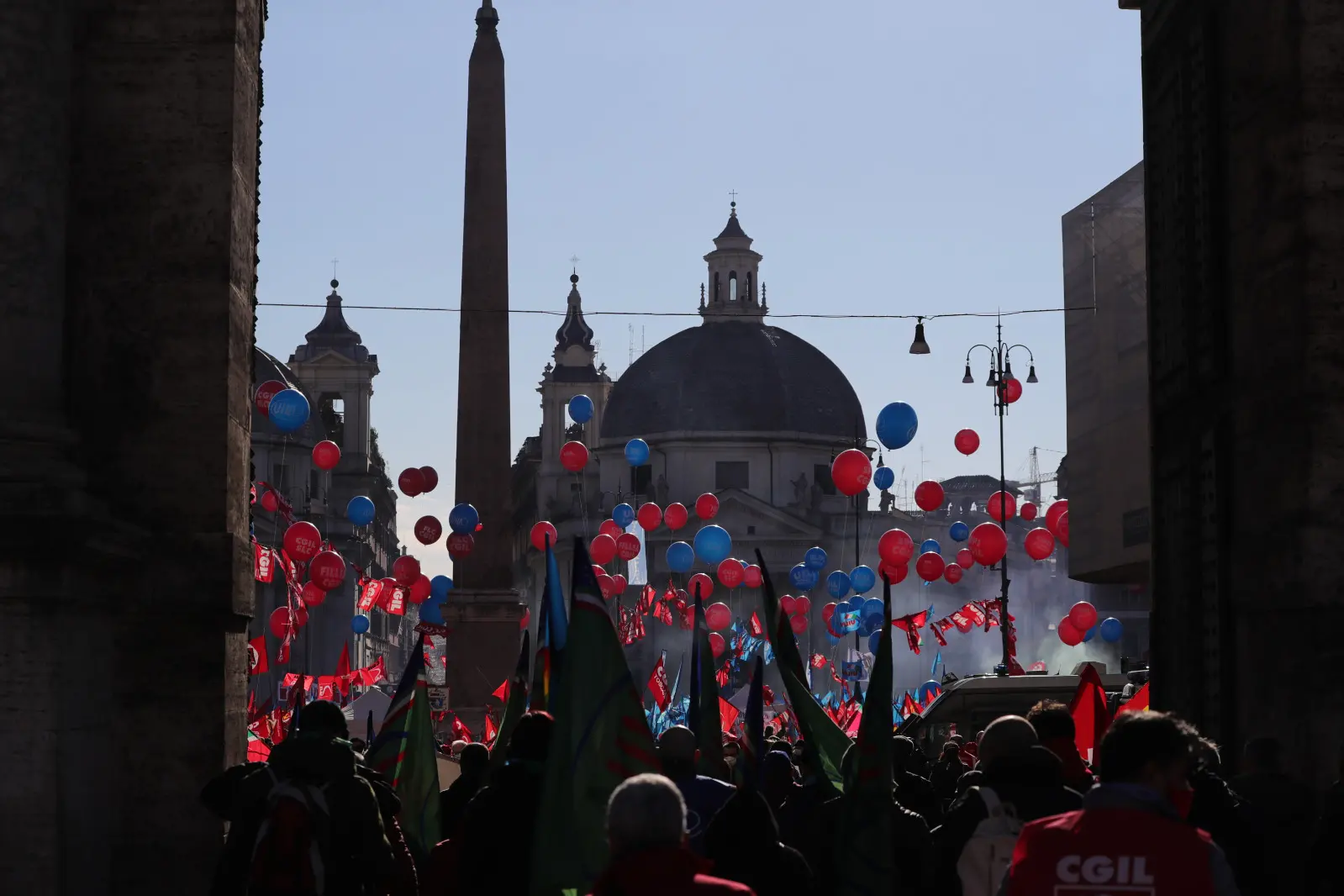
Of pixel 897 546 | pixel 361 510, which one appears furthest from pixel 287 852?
pixel 361 510

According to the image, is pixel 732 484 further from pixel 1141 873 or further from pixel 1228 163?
pixel 1141 873

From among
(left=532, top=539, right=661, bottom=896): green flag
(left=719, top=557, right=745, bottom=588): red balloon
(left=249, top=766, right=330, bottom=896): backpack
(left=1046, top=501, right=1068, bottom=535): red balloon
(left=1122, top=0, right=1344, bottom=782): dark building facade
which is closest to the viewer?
(left=532, top=539, right=661, bottom=896): green flag

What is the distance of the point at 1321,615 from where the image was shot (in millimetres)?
10234

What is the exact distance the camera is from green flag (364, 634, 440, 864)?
29.3 ft

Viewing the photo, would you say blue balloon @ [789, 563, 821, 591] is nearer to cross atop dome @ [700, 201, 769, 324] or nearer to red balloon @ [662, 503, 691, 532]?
red balloon @ [662, 503, 691, 532]

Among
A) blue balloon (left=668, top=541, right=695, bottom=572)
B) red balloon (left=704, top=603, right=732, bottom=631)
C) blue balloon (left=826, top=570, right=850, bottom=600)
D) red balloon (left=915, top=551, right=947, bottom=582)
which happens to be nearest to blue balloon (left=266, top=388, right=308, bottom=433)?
red balloon (left=915, top=551, right=947, bottom=582)

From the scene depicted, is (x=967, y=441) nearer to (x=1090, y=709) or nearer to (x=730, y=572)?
(x=730, y=572)

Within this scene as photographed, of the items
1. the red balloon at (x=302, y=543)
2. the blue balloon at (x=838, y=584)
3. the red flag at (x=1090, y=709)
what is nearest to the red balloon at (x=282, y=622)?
the red balloon at (x=302, y=543)

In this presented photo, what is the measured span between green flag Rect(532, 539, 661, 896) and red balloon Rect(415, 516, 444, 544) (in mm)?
28592

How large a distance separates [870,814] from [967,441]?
102ft

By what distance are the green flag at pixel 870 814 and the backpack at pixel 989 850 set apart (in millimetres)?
885

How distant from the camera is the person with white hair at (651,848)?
14.4ft

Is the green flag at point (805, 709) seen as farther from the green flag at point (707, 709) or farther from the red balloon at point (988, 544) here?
the red balloon at point (988, 544)

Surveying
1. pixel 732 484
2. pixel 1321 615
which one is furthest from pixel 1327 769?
pixel 732 484
